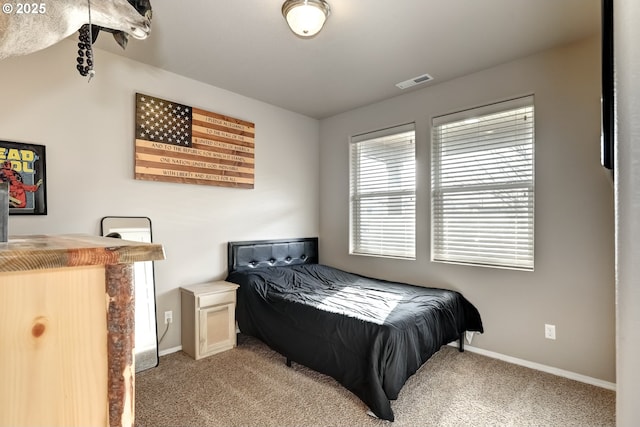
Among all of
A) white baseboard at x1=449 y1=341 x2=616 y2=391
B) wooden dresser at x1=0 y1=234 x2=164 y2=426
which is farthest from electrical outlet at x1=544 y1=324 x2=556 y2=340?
wooden dresser at x1=0 y1=234 x2=164 y2=426

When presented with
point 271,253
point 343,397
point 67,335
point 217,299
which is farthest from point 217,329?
point 67,335

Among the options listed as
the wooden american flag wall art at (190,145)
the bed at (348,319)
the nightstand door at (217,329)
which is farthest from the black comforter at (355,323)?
the wooden american flag wall art at (190,145)

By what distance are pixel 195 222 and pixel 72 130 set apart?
4.04 ft

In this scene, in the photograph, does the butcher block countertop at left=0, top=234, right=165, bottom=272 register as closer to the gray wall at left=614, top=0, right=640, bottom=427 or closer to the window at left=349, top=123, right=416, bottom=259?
the gray wall at left=614, top=0, right=640, bottom=427

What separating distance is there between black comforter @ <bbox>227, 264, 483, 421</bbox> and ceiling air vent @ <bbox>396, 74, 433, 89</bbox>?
205 cm

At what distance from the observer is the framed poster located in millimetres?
2219

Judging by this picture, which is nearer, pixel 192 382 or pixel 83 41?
pixel 83 41

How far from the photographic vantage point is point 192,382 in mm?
2441

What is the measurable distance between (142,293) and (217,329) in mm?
735

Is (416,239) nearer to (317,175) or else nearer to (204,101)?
(317,175)

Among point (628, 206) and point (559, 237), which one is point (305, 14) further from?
point (559, 237)

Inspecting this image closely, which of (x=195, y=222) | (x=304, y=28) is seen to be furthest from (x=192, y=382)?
(x=304, y=28)

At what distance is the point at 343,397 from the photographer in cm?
224

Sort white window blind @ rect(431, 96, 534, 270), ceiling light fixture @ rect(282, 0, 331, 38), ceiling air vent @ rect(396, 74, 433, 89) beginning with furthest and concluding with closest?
ceiling air vent @ rect(396, 74, 433, 89) < white window blind @ rect(431, 96, 534, 270) < ceiling light fixture @ rect(282, 0, 331, 38)
